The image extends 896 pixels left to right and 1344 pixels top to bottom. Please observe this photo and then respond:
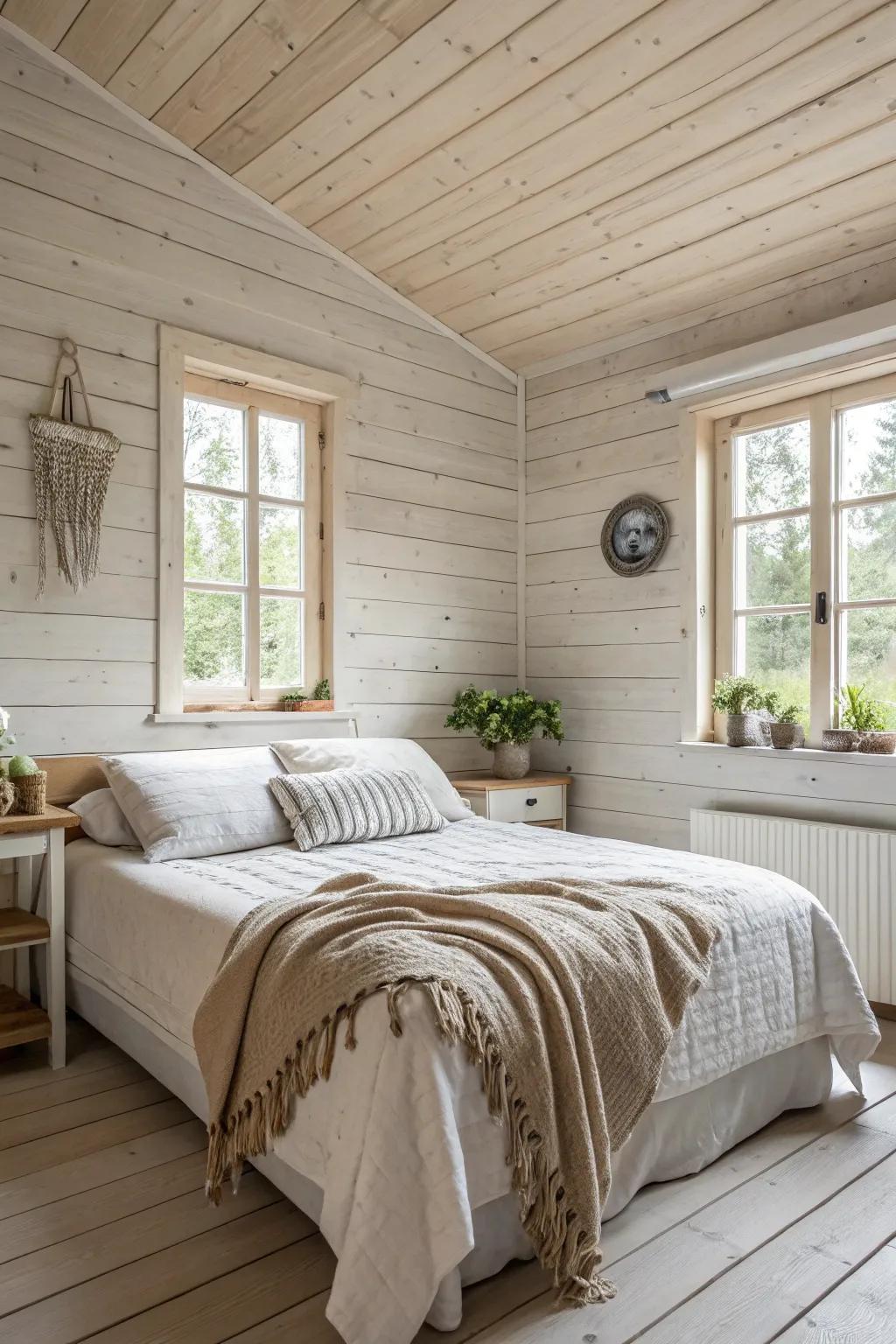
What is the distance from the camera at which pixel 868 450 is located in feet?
11.0

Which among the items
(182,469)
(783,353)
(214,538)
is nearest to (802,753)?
(783,353)

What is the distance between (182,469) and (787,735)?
7.67ft

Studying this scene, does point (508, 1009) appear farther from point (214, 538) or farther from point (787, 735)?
point (214, 538)

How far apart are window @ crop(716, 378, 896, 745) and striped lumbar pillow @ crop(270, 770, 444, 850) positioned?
1.41 meters

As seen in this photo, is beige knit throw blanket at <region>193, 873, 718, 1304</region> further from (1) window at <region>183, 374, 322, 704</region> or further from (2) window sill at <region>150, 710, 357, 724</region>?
(1) window at <region>183, 374, 322, 704</region>

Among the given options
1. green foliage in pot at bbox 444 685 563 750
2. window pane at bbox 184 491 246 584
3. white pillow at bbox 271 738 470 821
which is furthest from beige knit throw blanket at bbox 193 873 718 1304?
green foliage in pot at bbox 444 685 563 750

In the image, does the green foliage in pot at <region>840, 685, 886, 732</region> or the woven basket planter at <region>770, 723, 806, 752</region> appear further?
the woven basket planter at <region>770, 723, 806, 752</region>

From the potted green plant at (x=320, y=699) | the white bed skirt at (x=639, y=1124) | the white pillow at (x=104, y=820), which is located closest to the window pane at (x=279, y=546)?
the potted green plant at (x=320, y=699)

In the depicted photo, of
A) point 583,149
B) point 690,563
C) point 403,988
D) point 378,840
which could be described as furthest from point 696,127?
point 403,988

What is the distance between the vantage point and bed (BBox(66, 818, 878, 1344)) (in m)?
1.44

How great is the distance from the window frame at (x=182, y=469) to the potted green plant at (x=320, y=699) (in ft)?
0.10

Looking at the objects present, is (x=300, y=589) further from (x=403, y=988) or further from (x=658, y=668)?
(x=403, y=988)

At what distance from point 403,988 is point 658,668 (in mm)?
2520

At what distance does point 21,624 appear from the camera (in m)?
2.97
